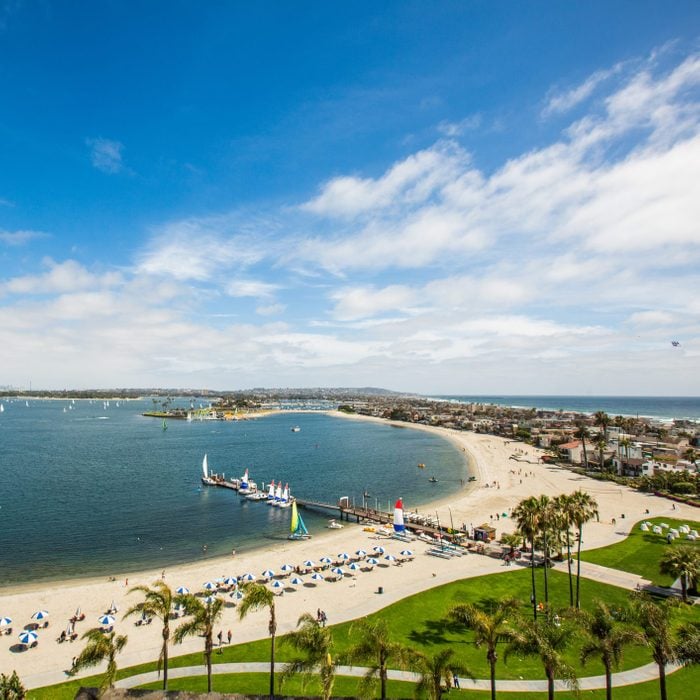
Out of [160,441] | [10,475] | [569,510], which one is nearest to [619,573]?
[569,510]

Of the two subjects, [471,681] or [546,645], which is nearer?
[546,645]

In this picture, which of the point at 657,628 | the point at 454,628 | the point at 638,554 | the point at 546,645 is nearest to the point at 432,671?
the point at 546,645

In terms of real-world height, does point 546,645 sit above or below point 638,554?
above

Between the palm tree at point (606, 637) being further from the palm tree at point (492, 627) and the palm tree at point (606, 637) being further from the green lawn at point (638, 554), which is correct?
the green lawn at point (638, 554)

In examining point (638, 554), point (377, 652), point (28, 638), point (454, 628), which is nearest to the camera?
point (377, 652)

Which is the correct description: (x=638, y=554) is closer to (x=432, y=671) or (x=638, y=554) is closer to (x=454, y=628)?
(x=454, y=628)

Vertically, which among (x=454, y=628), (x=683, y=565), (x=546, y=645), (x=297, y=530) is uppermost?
(x=546, y=645)

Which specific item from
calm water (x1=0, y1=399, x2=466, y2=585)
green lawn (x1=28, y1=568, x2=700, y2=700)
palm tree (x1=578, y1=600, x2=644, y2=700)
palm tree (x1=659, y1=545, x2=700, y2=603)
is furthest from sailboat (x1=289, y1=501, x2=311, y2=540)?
palm tree (x1=578, y1=600, x2=644, y2=700)

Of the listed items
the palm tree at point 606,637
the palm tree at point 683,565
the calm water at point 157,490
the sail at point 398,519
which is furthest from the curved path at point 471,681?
the sail at point 398,519
